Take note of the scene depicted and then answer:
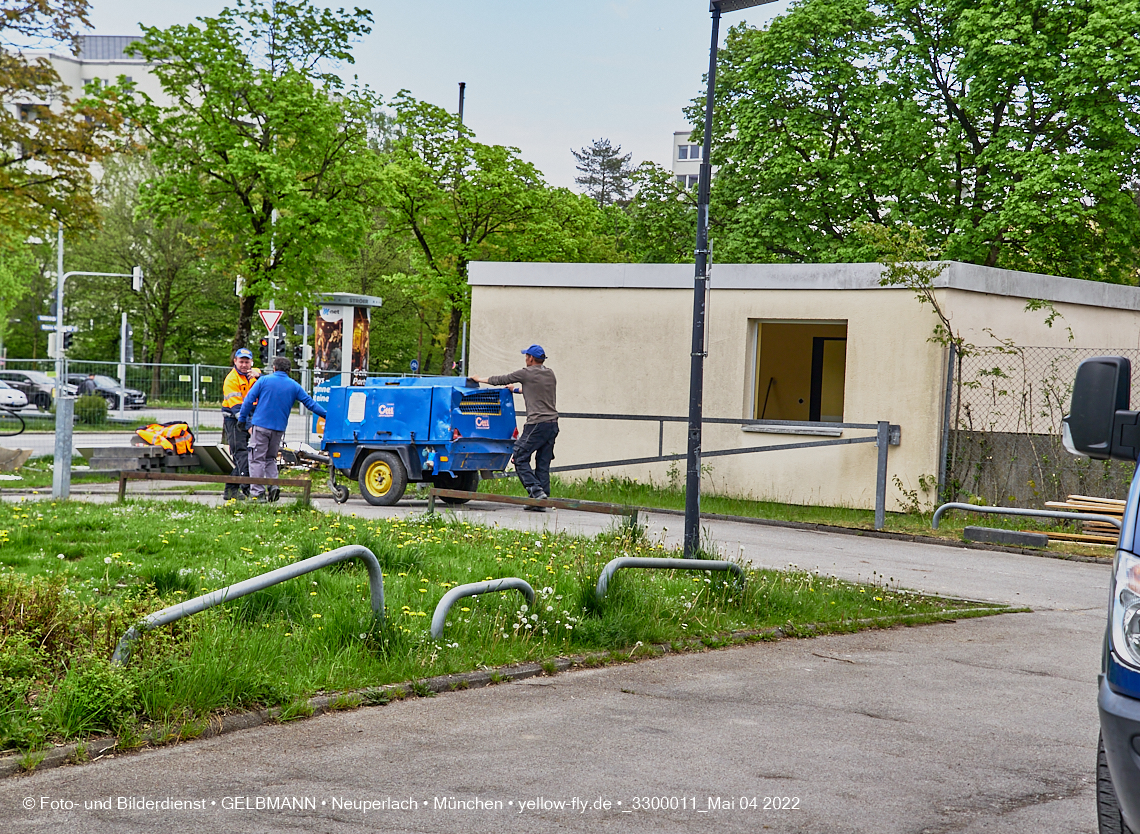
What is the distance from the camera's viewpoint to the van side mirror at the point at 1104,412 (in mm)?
4309

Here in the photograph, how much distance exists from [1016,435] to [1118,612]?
13.5 meters

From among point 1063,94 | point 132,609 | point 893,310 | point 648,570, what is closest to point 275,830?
point 132,609

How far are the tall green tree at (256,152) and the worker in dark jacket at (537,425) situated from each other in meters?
7.70

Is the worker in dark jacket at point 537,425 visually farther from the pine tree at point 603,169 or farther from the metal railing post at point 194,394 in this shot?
the pine tree at point 603,169

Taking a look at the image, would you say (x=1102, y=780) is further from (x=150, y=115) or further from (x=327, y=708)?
(x=150, y=115)

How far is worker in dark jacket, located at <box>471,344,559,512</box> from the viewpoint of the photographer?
52.1 ft

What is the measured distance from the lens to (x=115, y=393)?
23.4m

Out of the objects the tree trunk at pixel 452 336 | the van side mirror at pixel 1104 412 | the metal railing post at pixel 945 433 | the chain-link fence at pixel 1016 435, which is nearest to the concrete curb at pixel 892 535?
the metal railing post at pixel 945 433

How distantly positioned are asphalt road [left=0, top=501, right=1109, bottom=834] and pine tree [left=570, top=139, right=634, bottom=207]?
257ft

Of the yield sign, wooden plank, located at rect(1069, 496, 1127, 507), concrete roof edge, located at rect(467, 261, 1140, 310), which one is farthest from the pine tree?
wooden plank, located at rect(1069, 496, 1127, 507)

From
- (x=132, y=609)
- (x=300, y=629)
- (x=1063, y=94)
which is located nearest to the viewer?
(x=132, y=609)

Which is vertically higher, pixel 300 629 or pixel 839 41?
pixel 839 41

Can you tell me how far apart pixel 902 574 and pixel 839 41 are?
23.6m

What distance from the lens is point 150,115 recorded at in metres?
21.9
